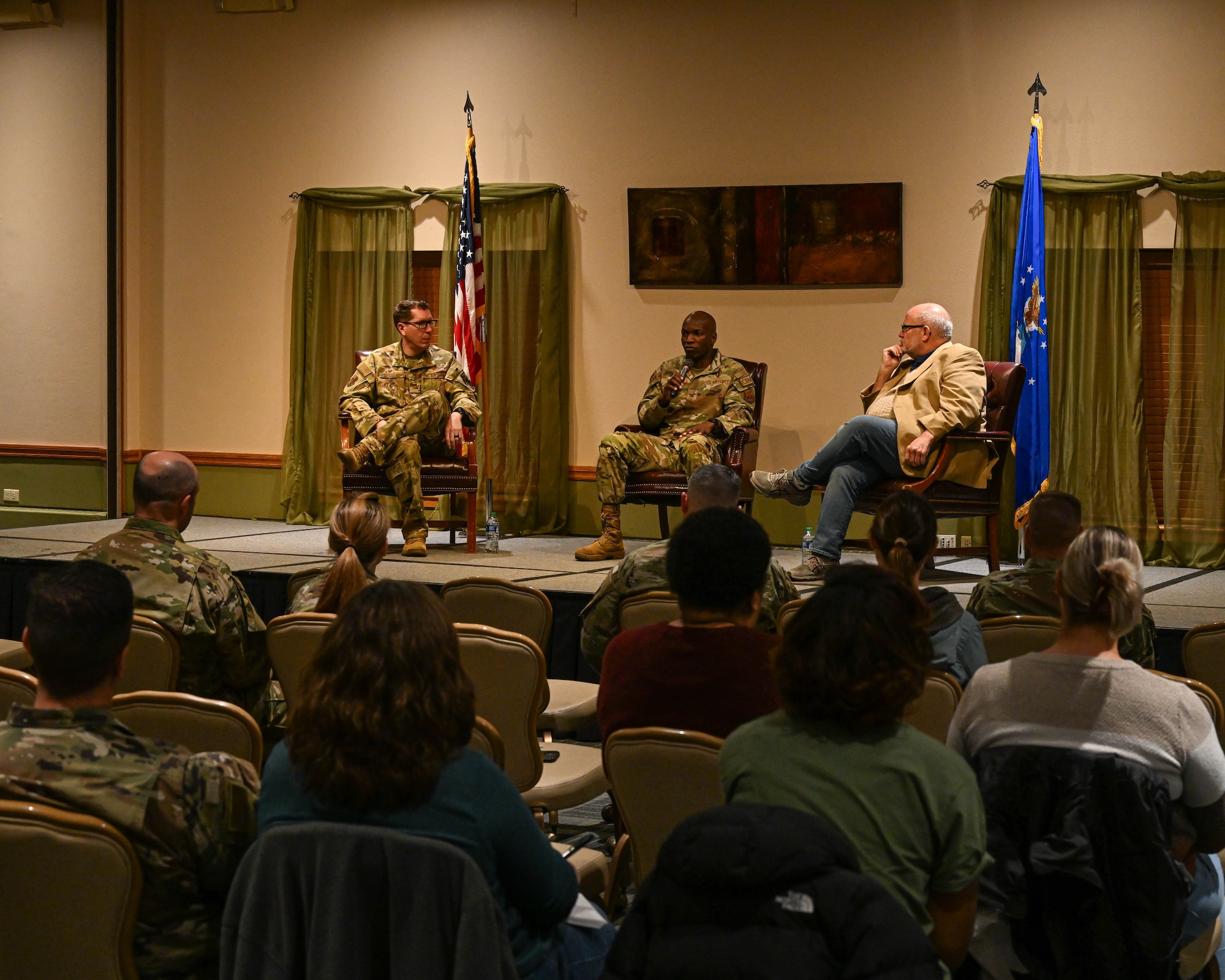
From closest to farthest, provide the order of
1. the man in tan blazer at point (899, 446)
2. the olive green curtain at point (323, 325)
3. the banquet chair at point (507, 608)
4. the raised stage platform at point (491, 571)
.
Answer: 1. the banquet chair at point (507, 608)
2. the raised stage platform at point (491, 571)
3. the man in tan blazer at point (899, 446)
4. the olive green curtain at point (323, 325)

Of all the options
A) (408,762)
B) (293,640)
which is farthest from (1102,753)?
(293,640)

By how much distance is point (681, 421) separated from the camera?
6723 millimetres

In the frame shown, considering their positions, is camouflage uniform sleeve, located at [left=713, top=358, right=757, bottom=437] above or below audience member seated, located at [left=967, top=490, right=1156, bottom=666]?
above

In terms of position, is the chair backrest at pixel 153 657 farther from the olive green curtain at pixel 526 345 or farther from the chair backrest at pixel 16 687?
the olive green curtain at pixel 526 345

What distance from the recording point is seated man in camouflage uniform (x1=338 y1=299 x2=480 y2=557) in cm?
649

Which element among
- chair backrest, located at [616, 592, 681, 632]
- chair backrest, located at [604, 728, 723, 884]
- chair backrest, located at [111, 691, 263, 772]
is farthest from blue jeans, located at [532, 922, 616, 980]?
chair backrest, located at [616, 592, 681, 632]

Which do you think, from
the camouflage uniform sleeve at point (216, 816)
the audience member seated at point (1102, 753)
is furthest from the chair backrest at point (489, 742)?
the audience member seated at point (1102, 753)

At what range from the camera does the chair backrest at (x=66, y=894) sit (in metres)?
1.61

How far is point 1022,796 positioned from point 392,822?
0.96 metres

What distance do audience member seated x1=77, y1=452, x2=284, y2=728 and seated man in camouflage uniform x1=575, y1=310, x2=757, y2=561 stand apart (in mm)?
3137

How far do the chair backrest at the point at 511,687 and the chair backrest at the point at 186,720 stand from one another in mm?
770

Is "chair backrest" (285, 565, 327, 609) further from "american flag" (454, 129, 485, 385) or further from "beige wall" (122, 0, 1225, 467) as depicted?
"beige wall" (122, 0, 1225, 467)

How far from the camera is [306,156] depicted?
320 inches

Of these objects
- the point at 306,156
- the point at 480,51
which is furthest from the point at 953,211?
the point at 306,156
